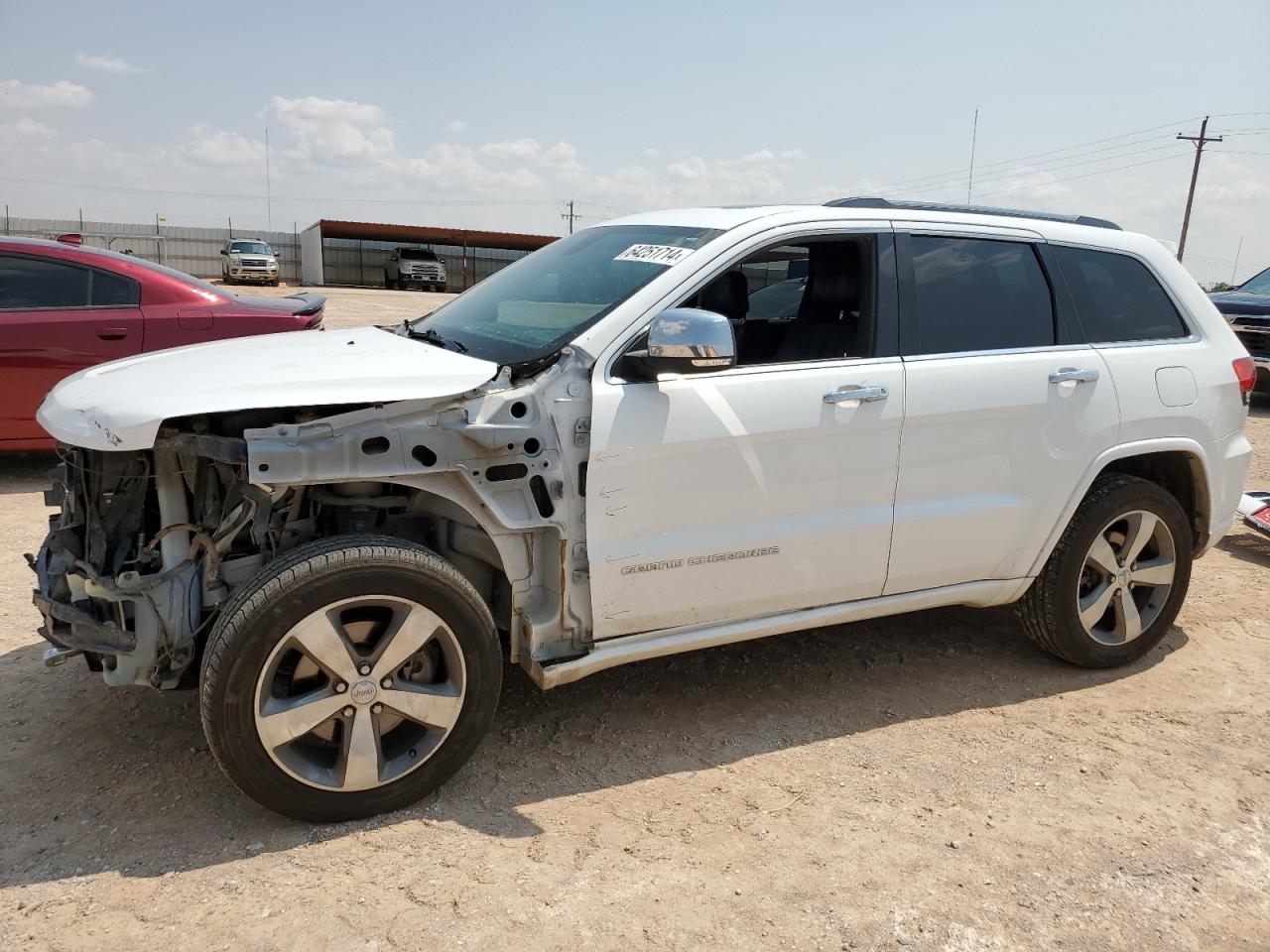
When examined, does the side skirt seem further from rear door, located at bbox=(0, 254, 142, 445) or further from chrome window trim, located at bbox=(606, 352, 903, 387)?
rear door, located at bbox=(0, 254, 142, 445)

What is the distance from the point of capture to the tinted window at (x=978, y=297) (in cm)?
366

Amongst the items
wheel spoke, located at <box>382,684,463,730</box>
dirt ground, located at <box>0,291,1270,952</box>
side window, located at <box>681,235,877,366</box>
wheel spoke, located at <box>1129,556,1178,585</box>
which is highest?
side window, located at <box>681,235,877,366</box>

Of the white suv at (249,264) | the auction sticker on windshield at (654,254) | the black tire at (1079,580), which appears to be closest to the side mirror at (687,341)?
the auction sticker on windshield at (654,254)

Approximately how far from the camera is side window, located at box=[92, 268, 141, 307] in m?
6.43

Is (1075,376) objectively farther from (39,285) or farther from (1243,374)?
(39,285)

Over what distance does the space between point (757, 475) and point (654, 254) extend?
2.87ft

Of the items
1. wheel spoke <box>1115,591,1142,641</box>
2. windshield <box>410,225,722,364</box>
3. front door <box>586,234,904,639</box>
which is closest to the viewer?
front door <box>586,234,904,639</box>

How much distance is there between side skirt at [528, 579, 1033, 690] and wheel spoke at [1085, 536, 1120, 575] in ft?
1.13

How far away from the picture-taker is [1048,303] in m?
3.92

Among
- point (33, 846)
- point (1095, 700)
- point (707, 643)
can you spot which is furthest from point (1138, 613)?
point (33, 846)

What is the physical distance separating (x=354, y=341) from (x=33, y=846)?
1864 mm

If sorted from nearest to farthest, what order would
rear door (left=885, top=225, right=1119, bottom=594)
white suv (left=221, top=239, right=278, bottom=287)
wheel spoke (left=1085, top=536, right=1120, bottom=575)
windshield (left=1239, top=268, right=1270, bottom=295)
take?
rear door (left=885, top=225, right=1119, bottom=594) → wheel spoke (left=1085, top=536, right=1120, bottom=575) → windshield (left=1239, top=268, right=1270, bottom=295) → white suv (left=221, top=239, right=278, bottom=287)

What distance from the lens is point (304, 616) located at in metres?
2.75

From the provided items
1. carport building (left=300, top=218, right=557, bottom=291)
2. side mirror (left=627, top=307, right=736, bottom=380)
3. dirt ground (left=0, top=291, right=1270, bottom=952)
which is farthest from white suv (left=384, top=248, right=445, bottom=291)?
side mirror (left=627, top=307, right=736, bottom=380)
